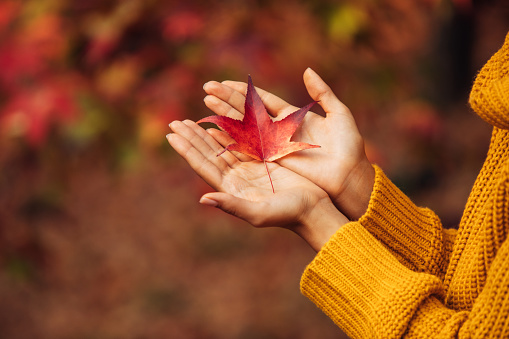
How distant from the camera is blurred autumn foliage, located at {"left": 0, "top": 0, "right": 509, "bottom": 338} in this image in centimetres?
162

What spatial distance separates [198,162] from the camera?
1.11 metres

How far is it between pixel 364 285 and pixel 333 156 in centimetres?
33

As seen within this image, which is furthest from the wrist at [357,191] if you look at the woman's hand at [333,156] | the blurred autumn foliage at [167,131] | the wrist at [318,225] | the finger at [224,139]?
the blurred autumn foliage at [167,131]

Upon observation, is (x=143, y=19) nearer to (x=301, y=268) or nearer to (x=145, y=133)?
(x=145, y=133)

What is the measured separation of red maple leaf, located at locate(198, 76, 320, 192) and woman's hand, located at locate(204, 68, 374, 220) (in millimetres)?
35

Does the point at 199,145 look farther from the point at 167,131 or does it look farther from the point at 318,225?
the point at 167,131

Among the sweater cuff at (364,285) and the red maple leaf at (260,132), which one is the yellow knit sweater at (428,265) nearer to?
the sweater cuff at (364,285)

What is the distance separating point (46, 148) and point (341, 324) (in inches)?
47.8

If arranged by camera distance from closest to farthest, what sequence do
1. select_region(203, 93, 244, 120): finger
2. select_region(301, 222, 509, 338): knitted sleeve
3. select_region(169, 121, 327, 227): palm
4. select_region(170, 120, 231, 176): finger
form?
select_region(301, 222, 509, 338): knitted sleeve, select_region(169, 121, 327, 227): palm, select_region(170, 120, 231, 176): finger, select_region(203, 93, 244, 120): finger

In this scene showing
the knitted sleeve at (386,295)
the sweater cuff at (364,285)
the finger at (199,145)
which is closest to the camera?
the knitted sleeve at (386,295)

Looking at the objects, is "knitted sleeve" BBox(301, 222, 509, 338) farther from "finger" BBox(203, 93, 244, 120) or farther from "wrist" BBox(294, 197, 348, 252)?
"finger" BBox(203, 93, 244, 120)

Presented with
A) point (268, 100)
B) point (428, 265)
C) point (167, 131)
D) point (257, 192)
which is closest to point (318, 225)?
point (257, 192)

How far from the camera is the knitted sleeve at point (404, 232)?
1.11 metres

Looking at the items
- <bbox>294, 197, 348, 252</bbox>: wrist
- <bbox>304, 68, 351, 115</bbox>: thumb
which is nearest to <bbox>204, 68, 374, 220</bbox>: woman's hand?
<bbox>304, 68, 351, 115</bbox>: thumb
